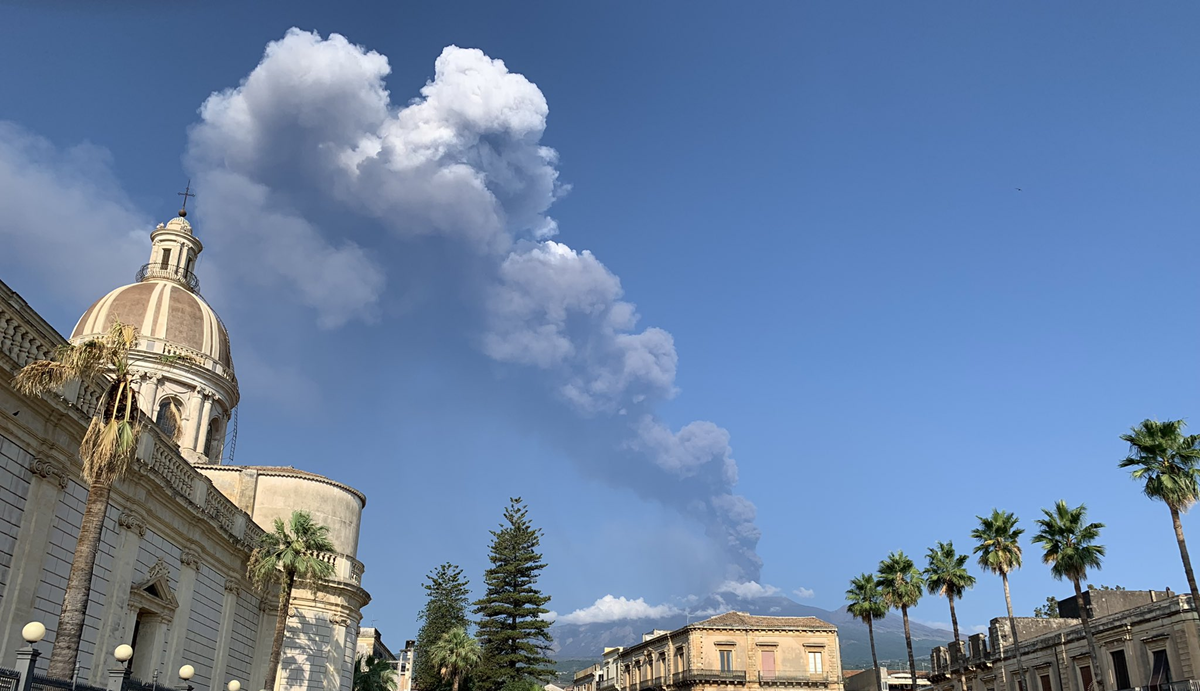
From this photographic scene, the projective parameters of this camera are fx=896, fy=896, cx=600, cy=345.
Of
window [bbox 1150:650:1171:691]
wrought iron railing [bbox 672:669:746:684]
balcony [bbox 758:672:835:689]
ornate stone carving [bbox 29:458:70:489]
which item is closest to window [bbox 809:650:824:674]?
balcony [bbox 758:672:835:689]

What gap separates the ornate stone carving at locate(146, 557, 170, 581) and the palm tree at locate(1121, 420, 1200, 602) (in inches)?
1398

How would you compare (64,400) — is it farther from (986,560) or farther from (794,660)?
(794,660)

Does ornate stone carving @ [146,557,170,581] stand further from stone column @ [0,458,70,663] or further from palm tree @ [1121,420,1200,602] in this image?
palm tree @ [1121,420,1200,602]

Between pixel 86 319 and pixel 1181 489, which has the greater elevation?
pixel 86 319

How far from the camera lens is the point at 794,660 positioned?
7181 centimetres

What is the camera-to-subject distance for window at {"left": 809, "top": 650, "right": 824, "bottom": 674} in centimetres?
7194

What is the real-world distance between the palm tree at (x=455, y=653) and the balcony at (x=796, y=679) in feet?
81.4

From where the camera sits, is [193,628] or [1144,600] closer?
[193,628]

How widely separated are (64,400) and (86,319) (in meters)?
28.4

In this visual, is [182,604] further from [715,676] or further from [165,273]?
[715,676]

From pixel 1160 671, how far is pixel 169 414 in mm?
47197

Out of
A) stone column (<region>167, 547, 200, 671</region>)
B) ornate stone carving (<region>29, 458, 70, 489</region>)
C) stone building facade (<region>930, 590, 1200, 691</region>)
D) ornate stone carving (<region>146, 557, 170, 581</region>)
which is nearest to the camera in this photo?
ornate stone carving (<region>29, 458, 70, 489</region>)

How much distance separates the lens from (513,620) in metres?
69.4

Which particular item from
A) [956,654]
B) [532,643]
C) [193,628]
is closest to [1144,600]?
[956,654]
